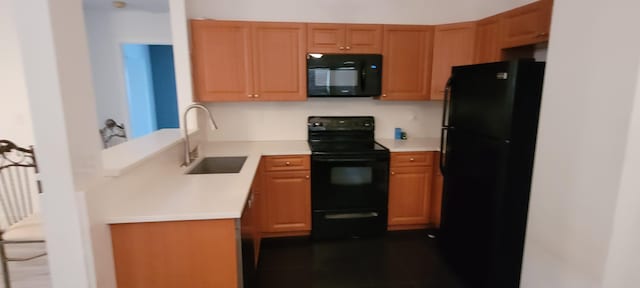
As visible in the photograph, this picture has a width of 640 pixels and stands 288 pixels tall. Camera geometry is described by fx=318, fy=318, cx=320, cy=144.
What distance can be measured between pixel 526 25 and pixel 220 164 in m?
2.70

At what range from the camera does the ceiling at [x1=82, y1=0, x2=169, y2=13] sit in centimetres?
371

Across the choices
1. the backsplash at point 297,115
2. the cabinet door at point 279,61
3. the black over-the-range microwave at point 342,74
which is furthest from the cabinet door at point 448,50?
the cabinet door at point 279,61

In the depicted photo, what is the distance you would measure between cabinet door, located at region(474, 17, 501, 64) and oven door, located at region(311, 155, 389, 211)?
1276mm

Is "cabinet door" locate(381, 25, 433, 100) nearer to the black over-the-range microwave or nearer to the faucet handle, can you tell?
the black over-the-range microwave

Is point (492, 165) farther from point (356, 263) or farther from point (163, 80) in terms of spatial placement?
point (163, 80)

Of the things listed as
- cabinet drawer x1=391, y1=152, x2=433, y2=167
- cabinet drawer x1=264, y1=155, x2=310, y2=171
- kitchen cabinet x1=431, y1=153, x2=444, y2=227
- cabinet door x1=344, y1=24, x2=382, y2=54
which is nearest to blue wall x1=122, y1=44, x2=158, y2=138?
cabinet drawer x1=264, y1=155, x2=310, y2=171

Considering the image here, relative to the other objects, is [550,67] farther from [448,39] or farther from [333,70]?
[333,70]

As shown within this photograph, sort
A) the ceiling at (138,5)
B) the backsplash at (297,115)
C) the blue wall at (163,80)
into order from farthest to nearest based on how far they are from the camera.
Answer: the blue wall at (163,80) < the ceiling at (138,5) < the backsplash at (297,115)

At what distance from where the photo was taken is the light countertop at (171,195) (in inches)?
58.9

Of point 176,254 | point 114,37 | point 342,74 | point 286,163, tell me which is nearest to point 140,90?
point 114,37

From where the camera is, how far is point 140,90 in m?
5.40

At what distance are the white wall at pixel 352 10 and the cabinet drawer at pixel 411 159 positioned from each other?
55.7 inches


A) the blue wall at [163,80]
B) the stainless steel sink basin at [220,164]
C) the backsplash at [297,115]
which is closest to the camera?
the stainless steel sink basin at [220,164]

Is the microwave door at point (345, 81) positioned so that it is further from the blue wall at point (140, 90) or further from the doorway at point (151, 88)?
the doorway at point (151, 88)
